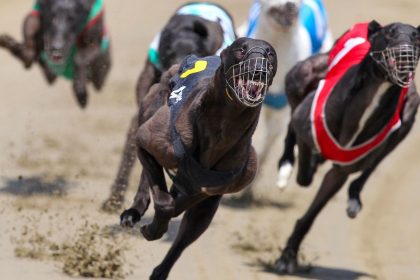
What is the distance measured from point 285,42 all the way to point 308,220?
1.74 meters

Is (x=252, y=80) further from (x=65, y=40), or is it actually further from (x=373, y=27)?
(x=65, y=40)

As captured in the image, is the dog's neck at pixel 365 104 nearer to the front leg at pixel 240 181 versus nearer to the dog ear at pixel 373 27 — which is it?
the dog ear at pixel 373 27

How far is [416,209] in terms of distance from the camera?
9.56 metres

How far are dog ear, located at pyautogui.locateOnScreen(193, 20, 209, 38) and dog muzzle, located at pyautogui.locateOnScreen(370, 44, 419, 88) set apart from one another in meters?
1.21

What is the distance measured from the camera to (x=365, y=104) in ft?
24.3

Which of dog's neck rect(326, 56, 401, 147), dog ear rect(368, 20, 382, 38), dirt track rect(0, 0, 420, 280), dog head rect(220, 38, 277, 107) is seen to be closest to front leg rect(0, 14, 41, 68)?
dirt track rect(0, 0, 420, 280)

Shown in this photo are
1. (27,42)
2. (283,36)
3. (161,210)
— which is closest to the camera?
(161,210)

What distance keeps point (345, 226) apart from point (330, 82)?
1.64 meters

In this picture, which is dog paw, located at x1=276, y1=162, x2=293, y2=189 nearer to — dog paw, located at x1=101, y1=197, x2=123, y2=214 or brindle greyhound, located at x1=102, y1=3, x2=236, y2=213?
brindle greyhound, located at x1=102, y1=3, x2=236, y2=213

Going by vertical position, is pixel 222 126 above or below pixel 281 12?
above

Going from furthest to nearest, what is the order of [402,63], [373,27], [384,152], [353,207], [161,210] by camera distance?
[384,152], [353,207], [373,27], [402,63], [161,210]

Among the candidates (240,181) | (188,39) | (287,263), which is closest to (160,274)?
(240,181)

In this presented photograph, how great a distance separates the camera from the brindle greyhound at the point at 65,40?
945 cm

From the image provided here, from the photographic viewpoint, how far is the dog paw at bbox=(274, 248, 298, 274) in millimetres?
7691
